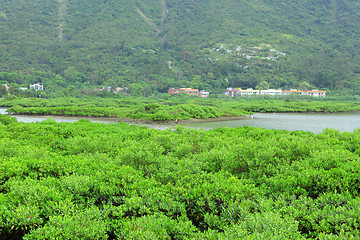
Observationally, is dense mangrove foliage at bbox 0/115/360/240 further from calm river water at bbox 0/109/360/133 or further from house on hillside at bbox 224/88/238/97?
house on hillside at bbox 224/88/238/97

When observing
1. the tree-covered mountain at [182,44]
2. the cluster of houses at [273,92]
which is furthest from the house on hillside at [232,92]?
the tree-covered mountain at [182,44]

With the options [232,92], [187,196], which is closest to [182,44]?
[232,92]

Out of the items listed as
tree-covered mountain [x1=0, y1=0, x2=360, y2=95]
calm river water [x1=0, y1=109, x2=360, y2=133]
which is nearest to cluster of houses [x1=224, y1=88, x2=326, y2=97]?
tree-covered mountain [x1=0, y1=0, x2=360, y2=95]

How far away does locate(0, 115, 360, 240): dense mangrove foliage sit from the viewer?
14.1ft

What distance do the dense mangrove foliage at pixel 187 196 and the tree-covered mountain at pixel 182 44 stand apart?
8061cm

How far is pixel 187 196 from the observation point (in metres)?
5.40

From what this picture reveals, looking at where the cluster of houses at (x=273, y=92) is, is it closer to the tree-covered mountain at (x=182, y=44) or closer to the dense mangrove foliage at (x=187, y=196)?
the tree-covered mountain at (x=182, y=44)

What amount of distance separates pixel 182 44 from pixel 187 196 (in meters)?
143

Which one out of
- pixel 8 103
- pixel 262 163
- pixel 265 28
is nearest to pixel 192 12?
pixel 265 28

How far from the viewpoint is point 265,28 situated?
476 ft

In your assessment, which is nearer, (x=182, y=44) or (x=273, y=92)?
(x=273, y=92)

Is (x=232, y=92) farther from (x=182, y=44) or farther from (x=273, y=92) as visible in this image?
(x=182, y=44)

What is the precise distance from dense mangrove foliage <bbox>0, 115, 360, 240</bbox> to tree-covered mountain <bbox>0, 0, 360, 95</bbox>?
80.6 m

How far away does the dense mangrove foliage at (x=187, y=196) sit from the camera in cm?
430
